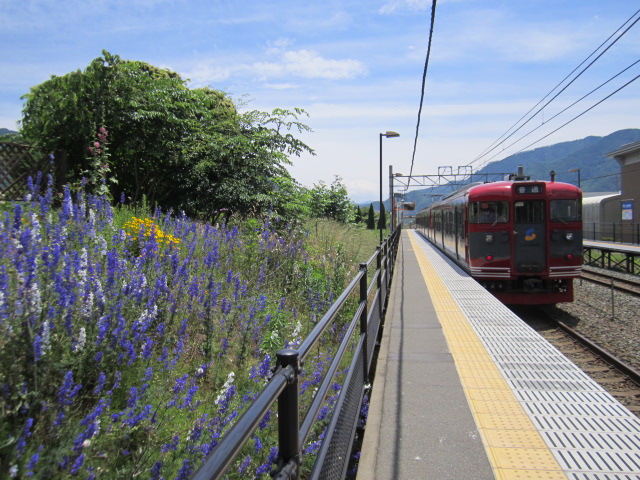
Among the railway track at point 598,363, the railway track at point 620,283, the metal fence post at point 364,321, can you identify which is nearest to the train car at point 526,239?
the railway track at point 598,363

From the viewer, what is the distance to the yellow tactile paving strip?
2998mm

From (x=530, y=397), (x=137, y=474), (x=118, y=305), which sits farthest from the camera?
(x=530, y=397)

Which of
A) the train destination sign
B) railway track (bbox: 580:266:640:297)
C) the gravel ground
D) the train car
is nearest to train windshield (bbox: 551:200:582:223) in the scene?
the train car

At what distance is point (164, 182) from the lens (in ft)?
38.0

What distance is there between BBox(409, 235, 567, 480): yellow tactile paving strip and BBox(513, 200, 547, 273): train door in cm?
624

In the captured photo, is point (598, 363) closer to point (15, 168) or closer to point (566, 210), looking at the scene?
point (566, 210)

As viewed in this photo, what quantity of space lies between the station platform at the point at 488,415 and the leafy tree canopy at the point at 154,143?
A: 5.10 metres

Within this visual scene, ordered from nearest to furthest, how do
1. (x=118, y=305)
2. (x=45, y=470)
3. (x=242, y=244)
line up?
(x=45, y=470) < (x=118, y=305) < (x=242, y=244)

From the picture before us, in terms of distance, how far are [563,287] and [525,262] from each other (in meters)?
1.30

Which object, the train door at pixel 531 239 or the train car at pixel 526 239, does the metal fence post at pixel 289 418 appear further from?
the train door at pixel 531 239

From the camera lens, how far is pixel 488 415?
378 centimetres

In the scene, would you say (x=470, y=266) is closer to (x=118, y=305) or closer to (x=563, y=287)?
(x=563, y=287)

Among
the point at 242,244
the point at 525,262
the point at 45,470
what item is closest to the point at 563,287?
the point at 525,262

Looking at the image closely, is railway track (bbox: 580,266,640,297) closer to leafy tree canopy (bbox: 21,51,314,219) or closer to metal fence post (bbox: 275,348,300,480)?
leafy tree canopy (bbox: 21,51,314,219)
